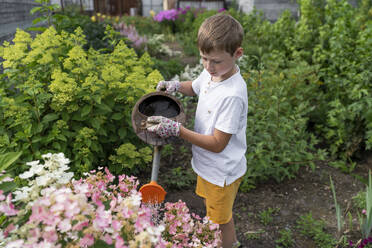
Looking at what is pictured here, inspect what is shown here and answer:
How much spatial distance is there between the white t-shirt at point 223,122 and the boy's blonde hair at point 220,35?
0.66 feet

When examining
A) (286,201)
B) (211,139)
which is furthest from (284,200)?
(211,139)

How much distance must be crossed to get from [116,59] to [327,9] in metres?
3.15

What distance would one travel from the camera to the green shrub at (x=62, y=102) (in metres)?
1.89

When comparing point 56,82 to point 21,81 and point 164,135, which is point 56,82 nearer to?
point 21,81

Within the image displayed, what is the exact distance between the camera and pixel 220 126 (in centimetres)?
151

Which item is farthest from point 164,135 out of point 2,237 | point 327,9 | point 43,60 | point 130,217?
point 327,9

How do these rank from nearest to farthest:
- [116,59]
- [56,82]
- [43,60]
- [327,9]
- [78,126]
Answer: [56,82]
[43,60]
[78,126]
[116,59]
[327,9]

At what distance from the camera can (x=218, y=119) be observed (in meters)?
1.53

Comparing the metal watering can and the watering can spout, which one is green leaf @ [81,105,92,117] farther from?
the watering can spout

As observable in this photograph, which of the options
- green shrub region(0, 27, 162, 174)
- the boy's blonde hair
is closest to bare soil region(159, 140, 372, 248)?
green shrub region(0, 27, 162, 174)

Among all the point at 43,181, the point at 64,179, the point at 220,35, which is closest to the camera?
the point at 43,181

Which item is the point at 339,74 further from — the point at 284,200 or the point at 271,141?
the point at 284,200

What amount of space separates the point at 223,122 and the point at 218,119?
1.5 inches

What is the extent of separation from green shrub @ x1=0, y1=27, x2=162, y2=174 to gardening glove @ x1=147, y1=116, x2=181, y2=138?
2.15 ft
